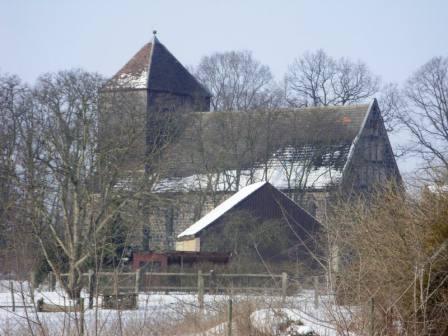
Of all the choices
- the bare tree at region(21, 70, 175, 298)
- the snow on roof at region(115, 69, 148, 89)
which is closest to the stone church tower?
the snow on roof at region(115, 69, 148, 89)

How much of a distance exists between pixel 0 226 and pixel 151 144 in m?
12.0

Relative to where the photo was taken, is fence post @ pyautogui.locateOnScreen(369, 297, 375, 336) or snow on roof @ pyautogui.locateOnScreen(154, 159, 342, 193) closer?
fence post @ pyautogui.locateOnScreen(369, 297, 375, 336)

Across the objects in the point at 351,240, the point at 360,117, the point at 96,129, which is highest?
the point at 360,117

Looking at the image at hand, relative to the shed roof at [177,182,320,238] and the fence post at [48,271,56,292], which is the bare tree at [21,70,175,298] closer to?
the fence post at [48,271,56,292]

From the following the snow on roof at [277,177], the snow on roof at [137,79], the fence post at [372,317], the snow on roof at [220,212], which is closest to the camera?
the fence post at [372,317]

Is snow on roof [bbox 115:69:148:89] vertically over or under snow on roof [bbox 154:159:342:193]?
over

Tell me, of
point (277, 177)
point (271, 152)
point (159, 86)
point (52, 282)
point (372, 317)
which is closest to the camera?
point (372, 317)

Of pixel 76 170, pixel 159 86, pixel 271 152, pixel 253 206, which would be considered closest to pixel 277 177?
pixel 271 152

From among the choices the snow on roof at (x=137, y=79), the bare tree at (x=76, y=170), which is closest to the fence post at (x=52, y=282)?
the bare tree at (x=76, y=170)

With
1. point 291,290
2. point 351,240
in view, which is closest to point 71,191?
point 291,290

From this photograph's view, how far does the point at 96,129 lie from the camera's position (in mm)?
36344

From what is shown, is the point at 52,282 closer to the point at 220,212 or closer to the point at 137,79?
the point at 220,212

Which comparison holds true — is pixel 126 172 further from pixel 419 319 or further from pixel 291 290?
pixel 419 319

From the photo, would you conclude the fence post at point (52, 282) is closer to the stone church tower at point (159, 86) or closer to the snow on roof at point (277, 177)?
the stone church tower at point (159, 86)
